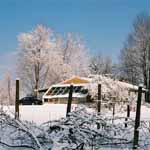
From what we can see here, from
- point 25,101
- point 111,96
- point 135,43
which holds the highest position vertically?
point 135,43

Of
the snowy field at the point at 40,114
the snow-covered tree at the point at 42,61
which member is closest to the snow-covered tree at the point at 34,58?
the snow-covered tree at the point at 42,61

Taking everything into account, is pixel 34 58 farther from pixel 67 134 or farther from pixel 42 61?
pixel 67 134

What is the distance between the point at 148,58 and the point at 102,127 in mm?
Result: 42895

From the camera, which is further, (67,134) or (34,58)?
(34,58)

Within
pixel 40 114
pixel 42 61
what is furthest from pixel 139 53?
pixel 40 114

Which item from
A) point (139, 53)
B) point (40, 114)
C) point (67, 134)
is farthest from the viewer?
point (139, 53)

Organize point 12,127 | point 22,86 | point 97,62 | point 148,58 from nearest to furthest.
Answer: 1. point 12,127
2. point 148,58
3. point 22,86
4. point 97,62

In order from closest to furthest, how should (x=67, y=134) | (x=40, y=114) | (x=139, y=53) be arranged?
1. (x=67, y=134)
2. (x=40, y=114)
3. (x=139, y=53)

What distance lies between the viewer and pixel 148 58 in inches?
1871

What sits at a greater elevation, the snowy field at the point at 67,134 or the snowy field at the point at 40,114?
the snowy field at the point at 67,134

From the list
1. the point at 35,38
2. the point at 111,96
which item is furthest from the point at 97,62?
the point at 111,96

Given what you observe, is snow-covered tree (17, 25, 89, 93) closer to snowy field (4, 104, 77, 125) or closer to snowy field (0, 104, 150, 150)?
snowy field (4, 104, 77, 125)

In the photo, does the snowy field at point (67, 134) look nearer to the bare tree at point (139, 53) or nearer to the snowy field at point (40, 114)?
the snowy field at point (40, 114)

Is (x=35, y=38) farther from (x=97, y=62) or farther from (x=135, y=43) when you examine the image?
(x=97, y=62)
